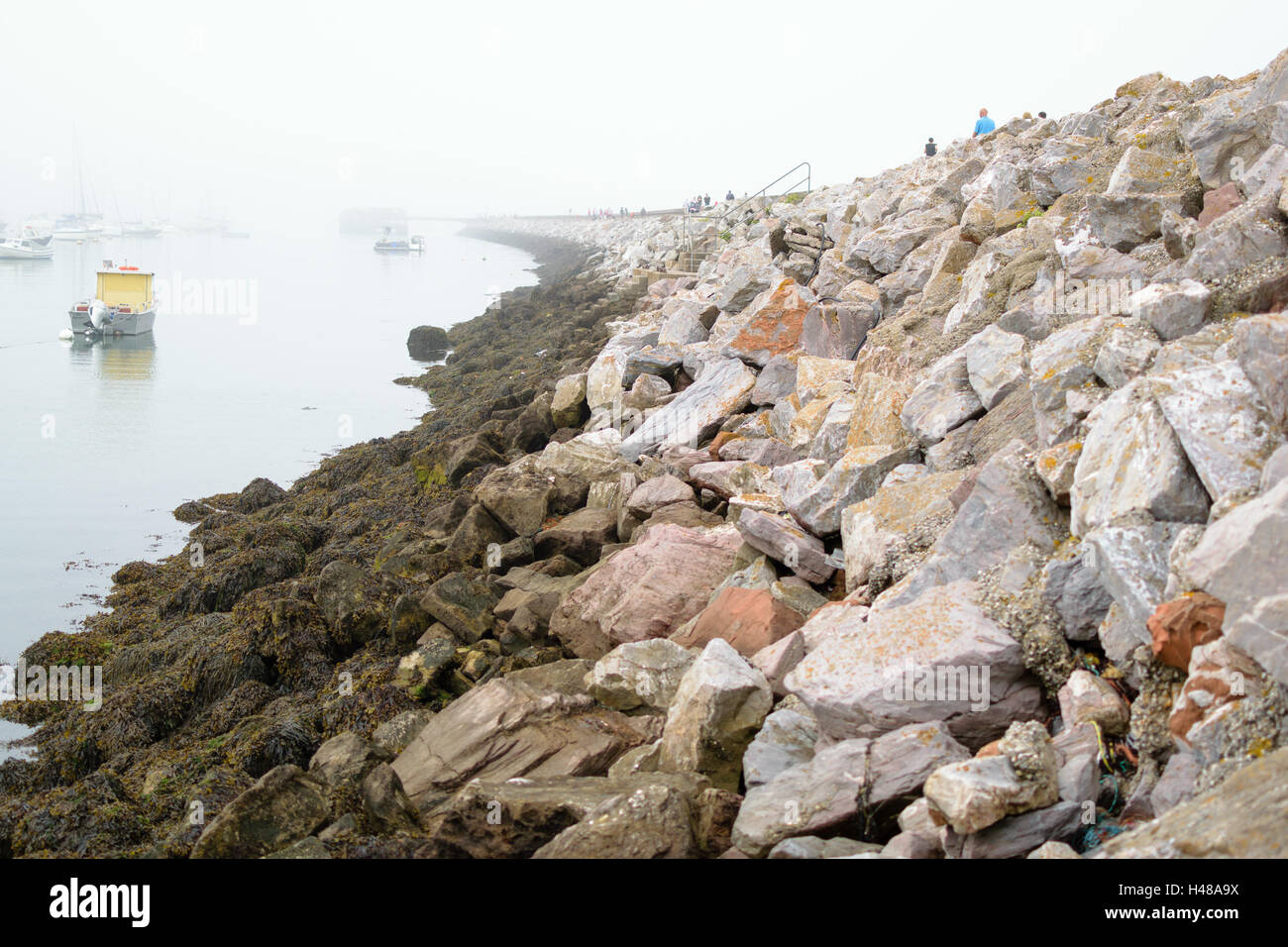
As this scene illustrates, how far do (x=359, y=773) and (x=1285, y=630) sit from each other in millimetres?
5357

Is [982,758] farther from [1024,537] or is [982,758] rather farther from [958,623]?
[1024,537]

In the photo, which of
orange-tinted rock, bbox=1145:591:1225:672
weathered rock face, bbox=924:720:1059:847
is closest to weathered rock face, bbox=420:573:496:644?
weathered rock face, bbox=924:720:1059:847

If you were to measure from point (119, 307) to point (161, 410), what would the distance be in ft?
43.1

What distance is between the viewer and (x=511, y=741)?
6344 mm

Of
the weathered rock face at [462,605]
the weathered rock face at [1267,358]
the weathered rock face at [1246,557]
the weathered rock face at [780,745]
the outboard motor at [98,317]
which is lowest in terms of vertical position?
the weathered rock face at [462,605]

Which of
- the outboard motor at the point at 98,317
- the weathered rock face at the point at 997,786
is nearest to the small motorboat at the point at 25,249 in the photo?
the outboard motor at the point at 98,317

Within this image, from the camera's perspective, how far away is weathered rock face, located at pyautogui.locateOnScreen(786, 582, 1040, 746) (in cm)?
500

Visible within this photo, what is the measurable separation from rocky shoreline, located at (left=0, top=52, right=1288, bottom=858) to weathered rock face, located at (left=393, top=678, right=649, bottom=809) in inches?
1.2

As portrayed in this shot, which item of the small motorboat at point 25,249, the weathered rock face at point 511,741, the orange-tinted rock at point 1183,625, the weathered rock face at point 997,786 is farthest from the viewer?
the small motorboat at point 25,249

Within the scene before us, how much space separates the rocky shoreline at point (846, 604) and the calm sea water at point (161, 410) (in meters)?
1.73

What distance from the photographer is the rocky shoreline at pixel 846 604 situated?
416 cm

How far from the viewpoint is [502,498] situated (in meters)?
11.5

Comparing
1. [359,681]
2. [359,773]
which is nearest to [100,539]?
[359,681]

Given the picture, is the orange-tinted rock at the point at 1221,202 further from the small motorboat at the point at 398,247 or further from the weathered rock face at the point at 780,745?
the small motorboat at the point at 398,247
